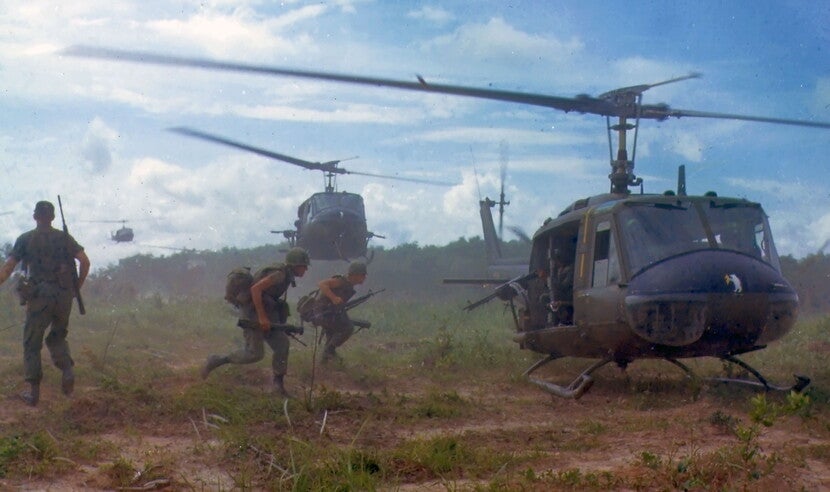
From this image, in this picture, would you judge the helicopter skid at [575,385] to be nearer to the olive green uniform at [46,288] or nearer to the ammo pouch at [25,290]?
the olive green uniform at [46,288]

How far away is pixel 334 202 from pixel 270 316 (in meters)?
10.4

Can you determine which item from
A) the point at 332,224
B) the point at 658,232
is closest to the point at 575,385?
the point at 658,232

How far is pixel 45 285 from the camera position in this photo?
7309mm

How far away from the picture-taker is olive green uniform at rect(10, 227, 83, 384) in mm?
7246

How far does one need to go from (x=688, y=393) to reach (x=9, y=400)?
641 centimetres

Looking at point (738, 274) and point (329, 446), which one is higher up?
point (738, 274)

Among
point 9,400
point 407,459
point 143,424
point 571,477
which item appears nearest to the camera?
point 571,477

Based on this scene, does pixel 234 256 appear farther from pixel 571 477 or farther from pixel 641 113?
pixel 571 477

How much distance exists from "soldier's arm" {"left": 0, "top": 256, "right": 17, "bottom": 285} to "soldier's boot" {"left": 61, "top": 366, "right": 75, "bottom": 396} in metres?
1.08

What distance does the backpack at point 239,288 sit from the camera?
7962 mm

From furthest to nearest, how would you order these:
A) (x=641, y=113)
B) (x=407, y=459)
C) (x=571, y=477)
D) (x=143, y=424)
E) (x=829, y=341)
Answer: (x=829, y=341), (x=641, y=113), (x=143, y=424), (x=407, y=459), (x=571, y=477)

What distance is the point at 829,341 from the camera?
12.1m

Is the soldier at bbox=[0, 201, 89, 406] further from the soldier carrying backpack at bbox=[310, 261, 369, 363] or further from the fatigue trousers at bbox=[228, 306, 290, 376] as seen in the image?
the soldier carrying backpack at bbox=[310, 261, 369, 363]

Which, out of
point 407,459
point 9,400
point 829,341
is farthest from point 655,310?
point 829,341
